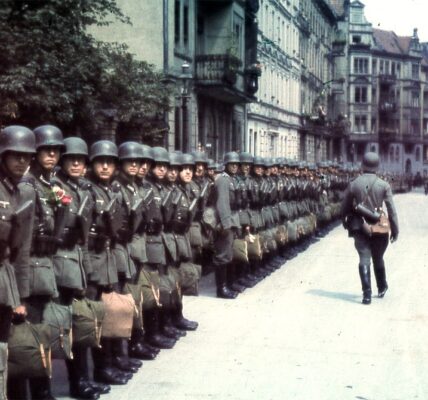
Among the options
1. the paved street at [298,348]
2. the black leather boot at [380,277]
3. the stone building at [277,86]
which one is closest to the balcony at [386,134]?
the stone building at [277,86]

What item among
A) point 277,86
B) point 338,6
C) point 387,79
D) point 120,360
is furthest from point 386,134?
point 120,360

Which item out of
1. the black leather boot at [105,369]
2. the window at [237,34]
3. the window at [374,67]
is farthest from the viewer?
the window at [374,67]

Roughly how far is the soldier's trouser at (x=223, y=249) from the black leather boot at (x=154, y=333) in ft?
14.0

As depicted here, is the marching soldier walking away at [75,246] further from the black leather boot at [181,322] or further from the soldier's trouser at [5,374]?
the black leather boot at [181,322]

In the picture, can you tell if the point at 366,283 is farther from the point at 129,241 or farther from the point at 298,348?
the point at 129,241

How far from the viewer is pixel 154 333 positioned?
10.4 metres

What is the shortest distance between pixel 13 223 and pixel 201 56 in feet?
99.0

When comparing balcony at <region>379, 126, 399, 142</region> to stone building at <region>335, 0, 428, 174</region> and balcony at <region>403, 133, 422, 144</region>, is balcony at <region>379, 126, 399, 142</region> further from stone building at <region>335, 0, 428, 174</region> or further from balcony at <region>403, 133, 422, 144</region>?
balcony at <region>403, 133, 422, 144</region>

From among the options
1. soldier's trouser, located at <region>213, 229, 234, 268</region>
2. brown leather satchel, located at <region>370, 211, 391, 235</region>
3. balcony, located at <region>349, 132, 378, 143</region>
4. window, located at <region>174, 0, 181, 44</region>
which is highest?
window, located at <region>174, 0, 181, 44</region>

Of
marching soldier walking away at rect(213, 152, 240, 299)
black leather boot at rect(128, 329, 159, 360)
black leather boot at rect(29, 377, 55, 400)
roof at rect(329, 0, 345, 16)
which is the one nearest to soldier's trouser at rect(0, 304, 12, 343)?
black leather boot at rect(29, 377, 55, 400)

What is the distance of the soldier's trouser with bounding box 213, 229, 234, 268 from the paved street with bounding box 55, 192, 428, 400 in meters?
0.57

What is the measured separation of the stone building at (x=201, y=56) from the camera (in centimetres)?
3197

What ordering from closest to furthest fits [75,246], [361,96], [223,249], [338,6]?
[75,246] < [223,249] < [338,6] < [361,96]

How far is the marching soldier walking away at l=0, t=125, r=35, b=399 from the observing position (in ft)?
20.9
